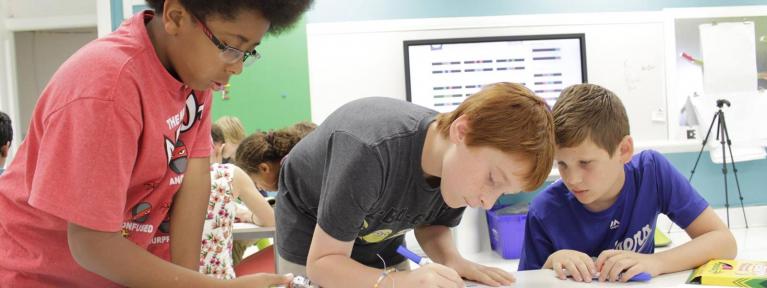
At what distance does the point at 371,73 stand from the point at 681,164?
2064 millimetres

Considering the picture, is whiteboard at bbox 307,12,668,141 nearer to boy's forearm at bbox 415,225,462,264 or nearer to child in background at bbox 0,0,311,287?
boy's forearm at bbox 415,225,462,264

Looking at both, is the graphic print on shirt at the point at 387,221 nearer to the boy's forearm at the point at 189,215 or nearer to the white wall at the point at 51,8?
the boy's forearm at the point at 189,215

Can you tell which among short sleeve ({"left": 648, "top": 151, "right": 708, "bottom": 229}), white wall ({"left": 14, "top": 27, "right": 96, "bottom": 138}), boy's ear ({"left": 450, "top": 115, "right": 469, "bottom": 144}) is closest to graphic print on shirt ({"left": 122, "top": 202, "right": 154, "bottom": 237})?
boy's ear ({"left": 450, "top": 115, "right": 469, "bottom": 144})

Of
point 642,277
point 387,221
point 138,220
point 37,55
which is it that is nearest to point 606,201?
point 642,277

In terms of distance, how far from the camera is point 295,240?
1351 millimetres

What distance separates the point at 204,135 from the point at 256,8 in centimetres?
33

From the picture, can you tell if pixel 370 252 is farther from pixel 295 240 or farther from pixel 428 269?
pixel 428 269

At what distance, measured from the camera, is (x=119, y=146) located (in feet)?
2.54

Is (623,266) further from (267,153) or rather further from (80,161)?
(267,153)

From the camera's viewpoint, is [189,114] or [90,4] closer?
[189,114]

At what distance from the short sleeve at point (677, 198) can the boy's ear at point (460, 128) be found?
70 centimetres

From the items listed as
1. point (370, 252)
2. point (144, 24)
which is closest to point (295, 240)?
point (370, 252)

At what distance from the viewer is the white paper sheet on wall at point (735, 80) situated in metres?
4.10

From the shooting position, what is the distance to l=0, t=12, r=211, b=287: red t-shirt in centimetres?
75
